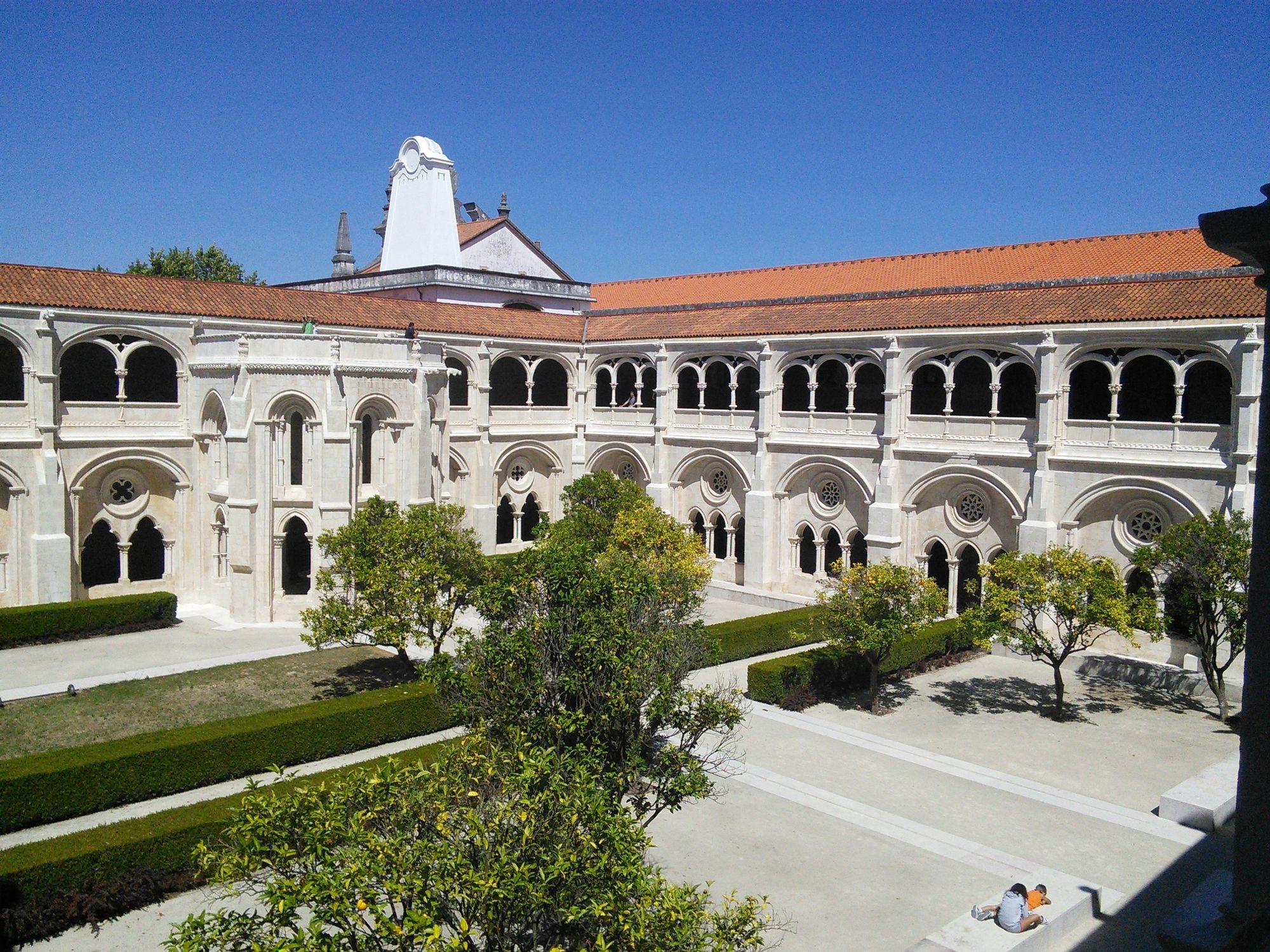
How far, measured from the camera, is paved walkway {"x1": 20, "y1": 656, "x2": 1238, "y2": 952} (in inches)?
574

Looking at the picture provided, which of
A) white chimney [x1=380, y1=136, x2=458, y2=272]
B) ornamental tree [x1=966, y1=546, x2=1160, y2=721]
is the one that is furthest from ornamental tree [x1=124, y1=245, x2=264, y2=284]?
ornamental tree [x1=966, y1=546, x2=1160, y2=721]

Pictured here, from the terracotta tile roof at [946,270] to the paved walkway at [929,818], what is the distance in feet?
49.5

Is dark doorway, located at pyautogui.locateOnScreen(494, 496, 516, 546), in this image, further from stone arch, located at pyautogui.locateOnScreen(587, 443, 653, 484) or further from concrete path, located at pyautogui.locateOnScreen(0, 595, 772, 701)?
concrete path, located at pyautogui.locateOnScreen(0, 595, 772, 701)

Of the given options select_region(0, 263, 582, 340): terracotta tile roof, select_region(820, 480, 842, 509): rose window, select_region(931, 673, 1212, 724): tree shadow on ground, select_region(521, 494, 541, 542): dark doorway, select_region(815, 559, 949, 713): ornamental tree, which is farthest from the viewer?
select_region(521, 494, 541, 542): dark doorway

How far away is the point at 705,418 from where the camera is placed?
127ft

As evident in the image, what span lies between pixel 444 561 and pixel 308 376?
9572 mm

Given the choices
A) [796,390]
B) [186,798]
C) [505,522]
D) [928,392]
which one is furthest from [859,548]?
[186,798]

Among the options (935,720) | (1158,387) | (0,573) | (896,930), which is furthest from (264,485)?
(1158,387)

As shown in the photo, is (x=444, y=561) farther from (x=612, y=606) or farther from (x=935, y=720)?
(x=935, y=720)

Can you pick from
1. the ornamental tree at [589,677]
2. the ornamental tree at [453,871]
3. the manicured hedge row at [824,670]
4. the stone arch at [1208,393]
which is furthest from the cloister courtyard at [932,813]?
the stone arch at [1208,393]

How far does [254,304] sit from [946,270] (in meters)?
25.8

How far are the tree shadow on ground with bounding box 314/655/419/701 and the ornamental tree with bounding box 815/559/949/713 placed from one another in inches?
425

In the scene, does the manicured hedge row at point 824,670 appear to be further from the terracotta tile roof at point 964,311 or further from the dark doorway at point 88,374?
the dark doorway at point 88,374

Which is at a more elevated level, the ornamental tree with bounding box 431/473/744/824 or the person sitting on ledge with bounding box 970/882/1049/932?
the ornamental tree with bounding box 431/473/744/824
